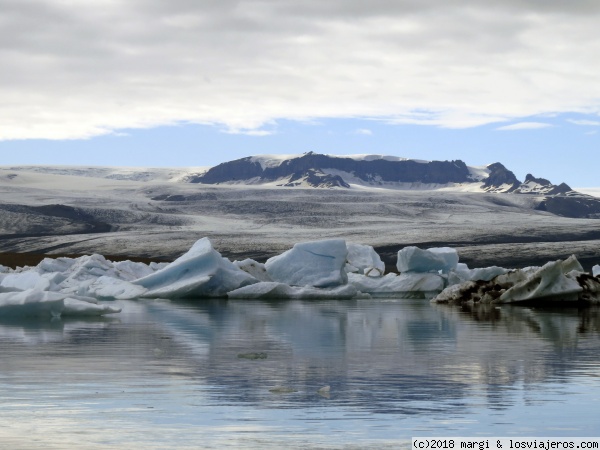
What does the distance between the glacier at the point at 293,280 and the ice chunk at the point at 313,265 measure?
0.9 inches

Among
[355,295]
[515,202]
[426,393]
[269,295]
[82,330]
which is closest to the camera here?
[426,393]

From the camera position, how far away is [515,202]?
109875 mm

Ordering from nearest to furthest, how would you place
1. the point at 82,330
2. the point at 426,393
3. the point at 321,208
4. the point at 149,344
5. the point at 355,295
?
the point at 426,393, the point at 149,344, the point at 82,330, the point at 355,295, the point at 321,208

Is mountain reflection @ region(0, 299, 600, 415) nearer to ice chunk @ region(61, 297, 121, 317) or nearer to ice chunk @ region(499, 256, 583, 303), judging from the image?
ice chunk @ region(61, 297, 121, 317)

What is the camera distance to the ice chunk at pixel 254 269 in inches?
927

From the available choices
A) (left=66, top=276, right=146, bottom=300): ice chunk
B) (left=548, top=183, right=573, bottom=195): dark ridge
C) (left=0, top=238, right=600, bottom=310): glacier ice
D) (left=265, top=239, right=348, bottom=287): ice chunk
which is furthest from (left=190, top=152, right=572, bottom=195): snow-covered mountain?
(left=66, top=276, right=146, bottom=300): ice chunk

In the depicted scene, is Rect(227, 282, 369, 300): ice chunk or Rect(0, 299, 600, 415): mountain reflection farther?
Rect(227, 282, 369, 300): ice chunk

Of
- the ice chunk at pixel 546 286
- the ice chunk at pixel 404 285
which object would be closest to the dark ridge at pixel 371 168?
the ice chunk at pixel 404 285

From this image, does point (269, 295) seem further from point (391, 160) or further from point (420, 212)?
point (391, 160)

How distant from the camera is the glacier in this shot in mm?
18766

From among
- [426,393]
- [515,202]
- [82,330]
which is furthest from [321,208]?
[426,393]

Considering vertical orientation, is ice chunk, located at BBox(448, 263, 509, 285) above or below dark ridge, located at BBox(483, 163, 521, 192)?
below

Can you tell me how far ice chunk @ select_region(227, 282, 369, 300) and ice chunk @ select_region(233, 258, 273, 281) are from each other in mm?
1418

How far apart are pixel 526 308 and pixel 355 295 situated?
5.88m
